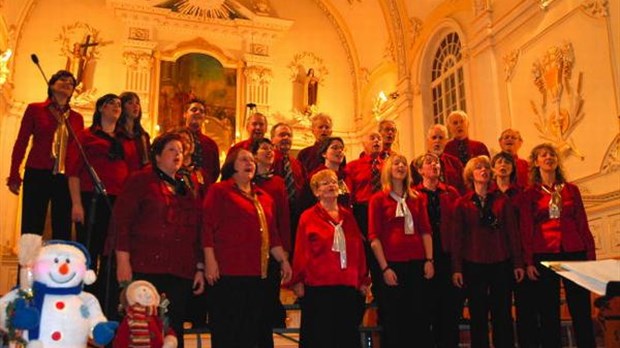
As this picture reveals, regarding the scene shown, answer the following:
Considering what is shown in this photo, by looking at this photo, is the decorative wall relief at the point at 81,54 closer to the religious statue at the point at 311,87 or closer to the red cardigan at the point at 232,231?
the religious statue at the point at 311,87

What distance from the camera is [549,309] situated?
470 cm

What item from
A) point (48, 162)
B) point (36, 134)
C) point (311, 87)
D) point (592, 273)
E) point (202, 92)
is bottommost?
point (592, 273)

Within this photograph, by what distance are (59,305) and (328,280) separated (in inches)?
70.9

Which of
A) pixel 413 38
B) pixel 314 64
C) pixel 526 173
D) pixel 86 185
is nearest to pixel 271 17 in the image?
pixel 314 64

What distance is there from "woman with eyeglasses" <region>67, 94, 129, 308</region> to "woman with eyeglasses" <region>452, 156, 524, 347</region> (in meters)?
2.53

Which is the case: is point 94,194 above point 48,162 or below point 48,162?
below

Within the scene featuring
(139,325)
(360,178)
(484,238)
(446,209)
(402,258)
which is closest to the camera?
(139,325)

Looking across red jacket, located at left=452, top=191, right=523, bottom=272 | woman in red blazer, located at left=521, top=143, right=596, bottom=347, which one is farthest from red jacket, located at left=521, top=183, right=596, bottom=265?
red jacket, located at left=452, top=191, right=523, bottom=272

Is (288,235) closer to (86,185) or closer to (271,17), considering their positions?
(86,185)

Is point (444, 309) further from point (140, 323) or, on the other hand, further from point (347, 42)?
point (347, 42)

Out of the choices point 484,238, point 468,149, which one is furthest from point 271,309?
point 468,149

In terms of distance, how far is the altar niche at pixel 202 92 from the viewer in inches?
563

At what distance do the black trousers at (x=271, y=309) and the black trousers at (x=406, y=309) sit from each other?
0.82 metres

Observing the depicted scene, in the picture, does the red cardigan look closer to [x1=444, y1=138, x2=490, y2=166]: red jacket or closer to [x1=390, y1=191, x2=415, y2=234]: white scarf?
[x1=390, y1=191, x2=415, y2=234]: white scarf
